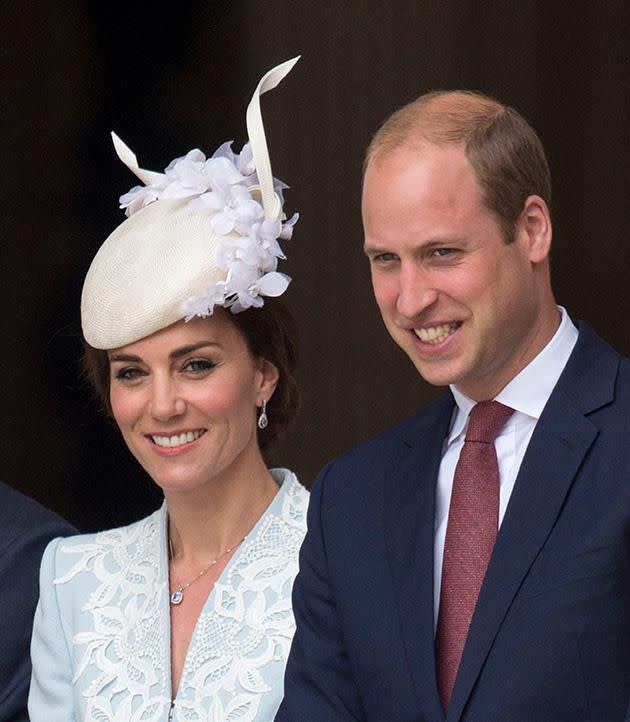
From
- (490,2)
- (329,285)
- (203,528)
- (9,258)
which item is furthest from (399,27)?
(203,528)

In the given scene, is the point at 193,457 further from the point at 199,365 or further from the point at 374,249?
the point at 374,249

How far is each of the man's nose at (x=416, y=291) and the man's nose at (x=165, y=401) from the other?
2.92 ft

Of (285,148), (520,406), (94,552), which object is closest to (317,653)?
(520,406)

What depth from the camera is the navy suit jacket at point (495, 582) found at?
267cm

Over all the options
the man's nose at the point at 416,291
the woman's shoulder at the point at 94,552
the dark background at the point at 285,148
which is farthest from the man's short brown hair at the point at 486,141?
the dark background at the point at 285,148

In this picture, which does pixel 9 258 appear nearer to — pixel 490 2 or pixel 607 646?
pixel 490 2

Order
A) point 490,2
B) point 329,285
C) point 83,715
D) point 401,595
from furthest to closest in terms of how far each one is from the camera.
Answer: point 329,285, point 490,2, point 83,715, point 401,595

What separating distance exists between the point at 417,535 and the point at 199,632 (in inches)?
31.5

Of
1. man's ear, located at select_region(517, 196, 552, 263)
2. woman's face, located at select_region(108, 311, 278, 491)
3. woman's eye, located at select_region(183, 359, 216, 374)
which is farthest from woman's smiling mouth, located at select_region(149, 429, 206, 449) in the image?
man's ear, located at select_region(517, 196, 552, 263)

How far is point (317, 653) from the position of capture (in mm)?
2980

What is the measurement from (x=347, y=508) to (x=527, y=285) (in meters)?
0.48

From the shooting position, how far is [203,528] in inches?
145

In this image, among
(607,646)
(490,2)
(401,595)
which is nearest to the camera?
(607,646)

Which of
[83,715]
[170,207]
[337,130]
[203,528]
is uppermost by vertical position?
[337,130]
